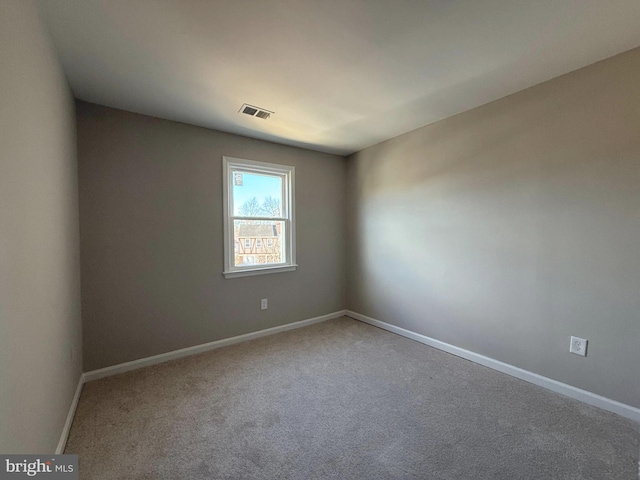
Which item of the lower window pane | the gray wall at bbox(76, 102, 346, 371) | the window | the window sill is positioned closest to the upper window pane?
the window

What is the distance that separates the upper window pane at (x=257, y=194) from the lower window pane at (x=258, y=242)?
12 cm

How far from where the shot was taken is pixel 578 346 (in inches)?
80.7

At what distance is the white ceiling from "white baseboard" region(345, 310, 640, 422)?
238 centimetres

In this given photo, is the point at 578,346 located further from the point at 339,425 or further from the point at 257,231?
the point at 257,231

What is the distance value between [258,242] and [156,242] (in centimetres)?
110

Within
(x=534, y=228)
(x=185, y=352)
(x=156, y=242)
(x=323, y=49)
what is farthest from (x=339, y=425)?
(x=323, y=49)

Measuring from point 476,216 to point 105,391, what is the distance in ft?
11.8

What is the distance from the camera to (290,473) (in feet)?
4.68

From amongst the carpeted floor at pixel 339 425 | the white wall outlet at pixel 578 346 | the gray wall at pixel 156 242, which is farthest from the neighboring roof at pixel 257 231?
the white wall outlet at pixel 578 346

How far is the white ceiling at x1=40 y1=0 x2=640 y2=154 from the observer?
1438mm

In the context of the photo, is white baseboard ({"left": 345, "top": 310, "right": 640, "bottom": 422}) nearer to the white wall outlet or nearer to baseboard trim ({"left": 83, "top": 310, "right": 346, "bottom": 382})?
the white wall outlet

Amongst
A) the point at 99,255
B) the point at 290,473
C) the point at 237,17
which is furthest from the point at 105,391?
the point at 237,17

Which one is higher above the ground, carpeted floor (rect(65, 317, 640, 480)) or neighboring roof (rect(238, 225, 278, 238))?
neighboring roof (rect(238, 225, 278, 238))

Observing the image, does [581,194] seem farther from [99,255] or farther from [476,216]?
[99,255]
